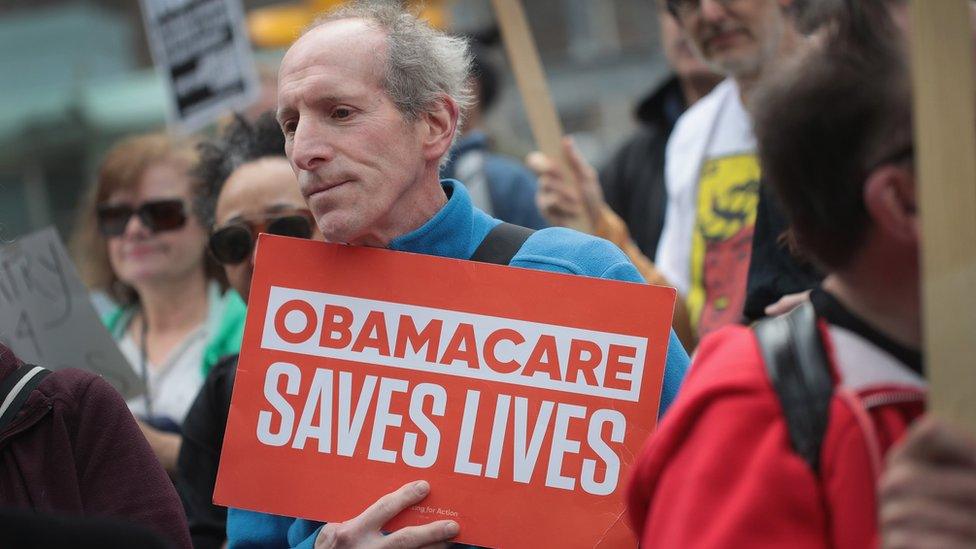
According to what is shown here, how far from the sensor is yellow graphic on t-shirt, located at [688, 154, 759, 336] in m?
3.91

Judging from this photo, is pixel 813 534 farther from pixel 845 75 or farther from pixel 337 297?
pixel 337 297

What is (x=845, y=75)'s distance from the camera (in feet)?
5.50

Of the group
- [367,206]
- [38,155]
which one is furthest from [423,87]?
[38,155]

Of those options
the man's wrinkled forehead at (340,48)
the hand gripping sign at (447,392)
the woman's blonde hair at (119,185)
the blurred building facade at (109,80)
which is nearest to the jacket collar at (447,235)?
the hand gripping sign at (447,392)

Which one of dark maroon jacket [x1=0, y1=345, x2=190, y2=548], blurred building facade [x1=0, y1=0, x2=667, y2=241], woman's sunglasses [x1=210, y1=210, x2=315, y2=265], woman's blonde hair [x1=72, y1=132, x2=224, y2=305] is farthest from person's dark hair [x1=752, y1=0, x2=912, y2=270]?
blurred building facade [x1=0, y1=0, x2=667, y2=241]

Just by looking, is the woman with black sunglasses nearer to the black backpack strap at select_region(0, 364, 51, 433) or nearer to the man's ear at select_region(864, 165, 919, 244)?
the black backpack strap at select_region(0, 364, 51, 433)

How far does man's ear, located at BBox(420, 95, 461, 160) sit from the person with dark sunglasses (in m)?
0.77

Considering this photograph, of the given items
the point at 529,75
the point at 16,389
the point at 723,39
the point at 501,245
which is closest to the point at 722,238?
the point at 723,39

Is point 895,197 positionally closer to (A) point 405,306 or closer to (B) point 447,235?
(A) point 405,306

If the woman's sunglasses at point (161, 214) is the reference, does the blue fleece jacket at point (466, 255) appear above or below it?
below

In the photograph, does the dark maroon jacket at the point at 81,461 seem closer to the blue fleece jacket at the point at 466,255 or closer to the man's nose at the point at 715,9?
the blue fleece jacket at the point at 466,255

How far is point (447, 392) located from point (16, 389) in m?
0.77

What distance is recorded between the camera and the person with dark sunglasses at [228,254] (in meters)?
3.46

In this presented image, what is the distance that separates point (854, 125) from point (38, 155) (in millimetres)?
18331
